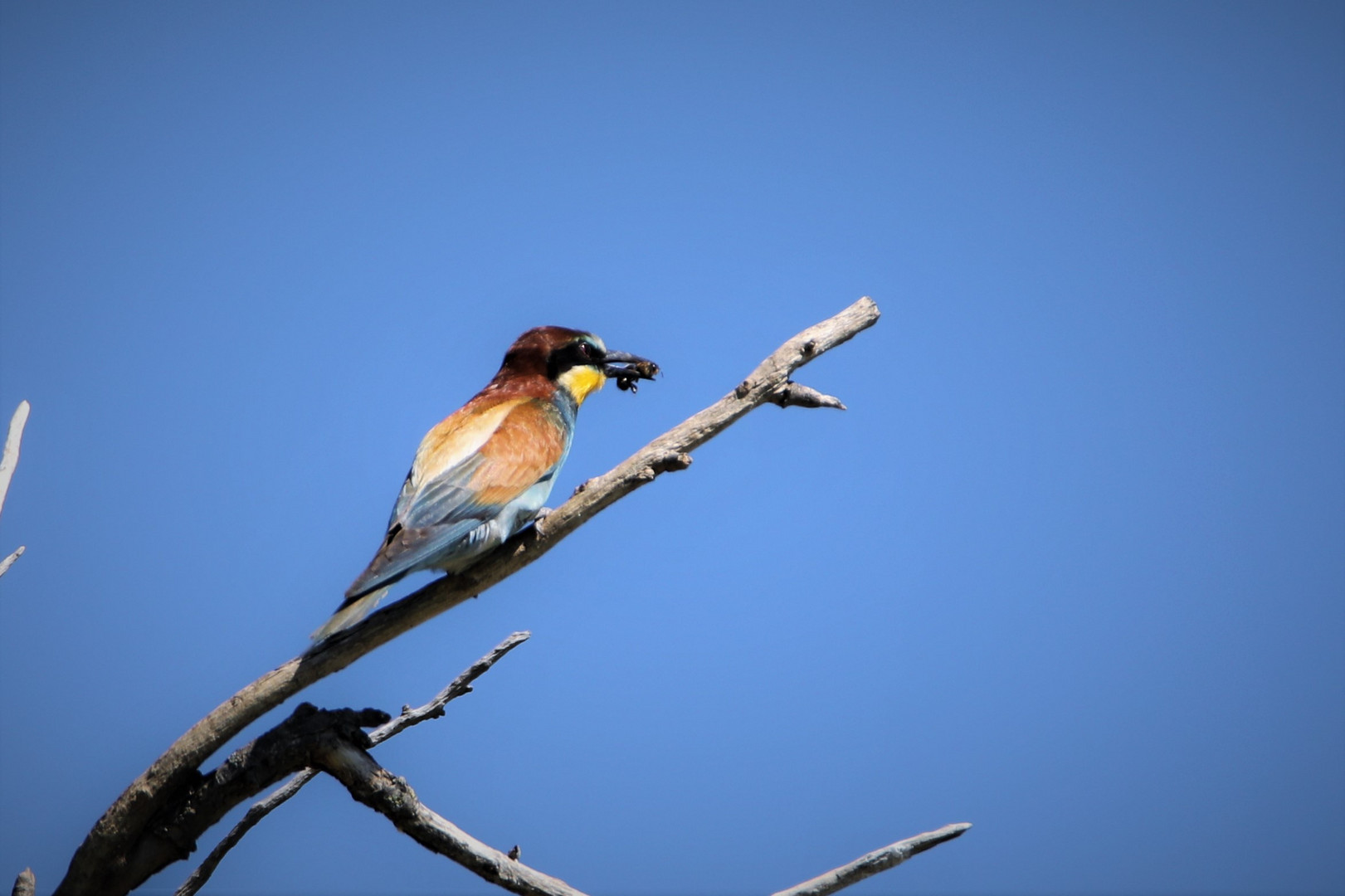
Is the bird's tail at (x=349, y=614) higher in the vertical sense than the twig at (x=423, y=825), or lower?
higher

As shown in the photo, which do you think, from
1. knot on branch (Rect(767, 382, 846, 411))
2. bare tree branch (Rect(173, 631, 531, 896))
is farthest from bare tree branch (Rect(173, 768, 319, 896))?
knot on branch (Rect(767, 382, 846, 411))

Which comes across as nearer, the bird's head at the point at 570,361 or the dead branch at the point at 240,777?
the dead branch at the point at 240,777

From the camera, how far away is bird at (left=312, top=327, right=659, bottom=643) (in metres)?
2.78

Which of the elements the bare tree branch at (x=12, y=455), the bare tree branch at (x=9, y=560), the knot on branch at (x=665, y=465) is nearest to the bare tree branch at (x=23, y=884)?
the bare tree branch at (x=12, y=455)

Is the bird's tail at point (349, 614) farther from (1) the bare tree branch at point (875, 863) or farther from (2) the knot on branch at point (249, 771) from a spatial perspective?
(1) the bare tree branch at point (875, 863)

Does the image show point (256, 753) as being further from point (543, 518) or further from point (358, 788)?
point (543, 518)

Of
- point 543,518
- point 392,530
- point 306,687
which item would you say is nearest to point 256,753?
point 306,687

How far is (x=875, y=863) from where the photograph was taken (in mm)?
2193

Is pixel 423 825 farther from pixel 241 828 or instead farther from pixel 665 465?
pixel 665 465

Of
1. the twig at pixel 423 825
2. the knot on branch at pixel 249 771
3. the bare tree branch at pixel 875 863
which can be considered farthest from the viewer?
the knot on branch at pixel 249 771

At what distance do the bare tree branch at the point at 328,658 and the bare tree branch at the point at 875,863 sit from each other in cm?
97

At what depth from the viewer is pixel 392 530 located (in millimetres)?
2928

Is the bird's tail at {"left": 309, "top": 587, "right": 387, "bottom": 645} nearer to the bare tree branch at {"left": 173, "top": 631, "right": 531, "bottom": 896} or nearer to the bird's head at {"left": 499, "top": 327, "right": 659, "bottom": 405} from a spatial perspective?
the bare tree branch at {"left": 173, "top": 631, "right": 531, "bottom": 896}

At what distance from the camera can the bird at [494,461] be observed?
109 inches
